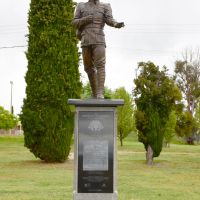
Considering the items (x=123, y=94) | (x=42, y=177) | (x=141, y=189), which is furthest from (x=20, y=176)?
(x=123, y=94)

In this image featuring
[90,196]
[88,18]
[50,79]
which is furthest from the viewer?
[50,79]

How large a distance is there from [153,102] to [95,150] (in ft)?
50.3

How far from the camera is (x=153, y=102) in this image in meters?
24.0

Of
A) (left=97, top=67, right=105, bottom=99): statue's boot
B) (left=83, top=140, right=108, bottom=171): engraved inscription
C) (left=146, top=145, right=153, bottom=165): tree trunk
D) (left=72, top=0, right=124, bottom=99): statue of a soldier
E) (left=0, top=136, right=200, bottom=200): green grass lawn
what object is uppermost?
(left=72, top=0, right=124, bottom=99): statue of a soldier

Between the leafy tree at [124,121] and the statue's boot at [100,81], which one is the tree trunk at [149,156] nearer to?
the statue's boot at [100,81]

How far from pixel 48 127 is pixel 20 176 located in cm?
585

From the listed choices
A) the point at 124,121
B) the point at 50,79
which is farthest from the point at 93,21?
the point at 124,121

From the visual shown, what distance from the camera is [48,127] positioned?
73.7 feet

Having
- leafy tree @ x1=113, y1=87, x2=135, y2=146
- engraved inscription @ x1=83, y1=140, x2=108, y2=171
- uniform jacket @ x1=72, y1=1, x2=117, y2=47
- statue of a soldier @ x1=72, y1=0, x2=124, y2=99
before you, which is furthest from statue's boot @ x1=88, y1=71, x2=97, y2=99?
leafy tree @ x1=113, y1=87, x2=135, y2=146

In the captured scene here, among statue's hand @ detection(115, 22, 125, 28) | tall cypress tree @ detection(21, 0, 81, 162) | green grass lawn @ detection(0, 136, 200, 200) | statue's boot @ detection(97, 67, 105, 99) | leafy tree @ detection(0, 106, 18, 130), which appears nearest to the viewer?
statue's hand @ detection(115, 22, 125, 28)

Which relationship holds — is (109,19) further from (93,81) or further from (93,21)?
(93,81)

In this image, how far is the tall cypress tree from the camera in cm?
2225

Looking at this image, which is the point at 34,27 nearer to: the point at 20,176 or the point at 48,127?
the point at 48,127

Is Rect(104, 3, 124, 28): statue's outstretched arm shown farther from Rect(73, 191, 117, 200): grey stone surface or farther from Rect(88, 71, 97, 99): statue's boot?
Rect(73, 191, 117, 200): grey stone surface
